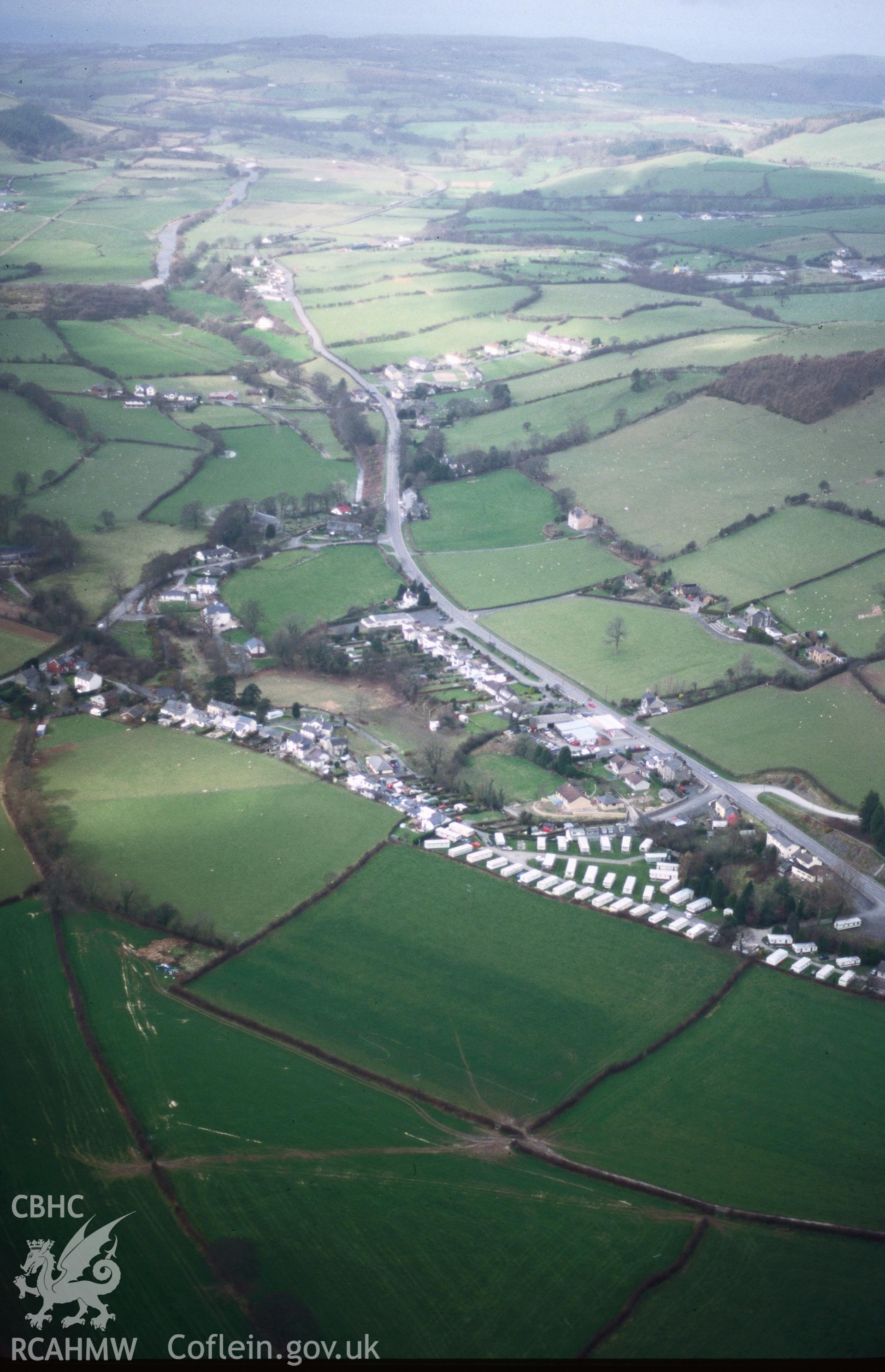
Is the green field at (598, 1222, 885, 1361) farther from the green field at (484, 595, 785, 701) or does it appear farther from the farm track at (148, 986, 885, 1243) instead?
the green field at (484, 595, 785, 701)

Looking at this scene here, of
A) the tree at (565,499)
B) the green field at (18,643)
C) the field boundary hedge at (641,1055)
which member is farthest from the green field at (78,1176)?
the tree at (565,499)

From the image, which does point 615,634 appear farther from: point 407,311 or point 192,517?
point 407,311

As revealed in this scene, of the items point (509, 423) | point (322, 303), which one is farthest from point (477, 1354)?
point (322, 303)

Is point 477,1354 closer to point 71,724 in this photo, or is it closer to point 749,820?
point 749,820

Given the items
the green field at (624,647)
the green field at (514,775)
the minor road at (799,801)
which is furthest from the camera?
the green field at (624,647)

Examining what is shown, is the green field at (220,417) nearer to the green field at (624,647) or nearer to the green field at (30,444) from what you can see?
the green field at (30,444)

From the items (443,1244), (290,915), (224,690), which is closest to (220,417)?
(224,690)
